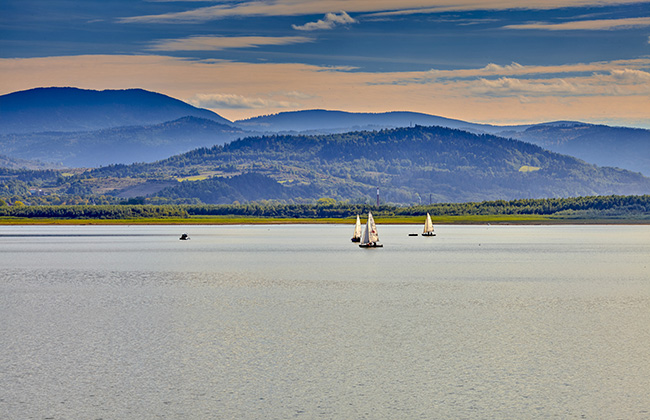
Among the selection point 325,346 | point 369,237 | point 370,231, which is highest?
point 370,231

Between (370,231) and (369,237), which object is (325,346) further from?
(369,237)

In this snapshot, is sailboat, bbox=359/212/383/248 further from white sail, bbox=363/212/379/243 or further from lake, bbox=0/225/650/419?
lake, bbox=0/225/650/419

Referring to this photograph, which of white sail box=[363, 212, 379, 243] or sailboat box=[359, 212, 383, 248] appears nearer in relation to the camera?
white sail box=[363, 212, 379, 243]

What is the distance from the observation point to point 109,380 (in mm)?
30016

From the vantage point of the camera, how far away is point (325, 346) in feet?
122

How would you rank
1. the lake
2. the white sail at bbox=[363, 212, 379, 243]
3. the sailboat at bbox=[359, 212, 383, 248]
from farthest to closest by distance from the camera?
the sailboat at bbox=[359, 212, 383, 248], the white sail at bbox=[363, 212, 379, 243], the lake

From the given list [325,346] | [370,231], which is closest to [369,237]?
[370,231]

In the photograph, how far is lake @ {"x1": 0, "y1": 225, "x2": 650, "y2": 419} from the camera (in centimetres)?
2667

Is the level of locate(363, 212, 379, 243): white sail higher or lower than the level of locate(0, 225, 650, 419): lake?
higher

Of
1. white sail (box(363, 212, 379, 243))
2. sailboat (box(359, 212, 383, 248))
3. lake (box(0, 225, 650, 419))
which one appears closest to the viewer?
lake (box(0, 225, 650, 419))

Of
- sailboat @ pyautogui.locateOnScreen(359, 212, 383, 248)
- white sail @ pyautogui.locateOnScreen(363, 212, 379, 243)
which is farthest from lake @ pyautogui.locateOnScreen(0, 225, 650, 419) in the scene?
sailboat @ pyautogui.locateOnScreen(359, 212, 383, 248)

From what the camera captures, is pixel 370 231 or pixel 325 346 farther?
pixel 370 231

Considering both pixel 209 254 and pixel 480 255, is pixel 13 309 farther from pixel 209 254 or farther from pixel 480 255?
pixel 480 255

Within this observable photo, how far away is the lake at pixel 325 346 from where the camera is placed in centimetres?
2667
